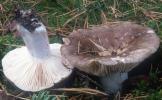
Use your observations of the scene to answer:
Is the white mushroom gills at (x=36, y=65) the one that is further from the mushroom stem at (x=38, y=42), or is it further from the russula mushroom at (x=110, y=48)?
the russula mushroom at (x=110, y=48)

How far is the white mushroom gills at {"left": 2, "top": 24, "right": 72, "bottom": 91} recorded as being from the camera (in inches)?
77.4

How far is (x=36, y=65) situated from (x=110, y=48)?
400mm

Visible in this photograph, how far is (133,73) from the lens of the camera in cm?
214

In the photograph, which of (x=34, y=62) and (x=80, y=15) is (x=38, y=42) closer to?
(x=34, y=62)

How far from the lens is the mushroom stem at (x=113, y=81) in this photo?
6.53 feet

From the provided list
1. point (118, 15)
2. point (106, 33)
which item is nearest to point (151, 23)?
point (118, 15)

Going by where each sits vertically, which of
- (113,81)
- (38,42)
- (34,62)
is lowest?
(113,81)

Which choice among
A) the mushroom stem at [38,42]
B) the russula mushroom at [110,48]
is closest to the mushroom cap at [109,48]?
the russula mushroom at [110,48]

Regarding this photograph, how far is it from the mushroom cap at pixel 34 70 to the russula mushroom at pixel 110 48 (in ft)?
0.35

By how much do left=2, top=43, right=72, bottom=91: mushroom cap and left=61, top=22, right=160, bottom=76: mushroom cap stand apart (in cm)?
14

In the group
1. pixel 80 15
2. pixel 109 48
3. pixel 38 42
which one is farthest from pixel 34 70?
pixel 80 15

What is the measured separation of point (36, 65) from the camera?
2.04 meters

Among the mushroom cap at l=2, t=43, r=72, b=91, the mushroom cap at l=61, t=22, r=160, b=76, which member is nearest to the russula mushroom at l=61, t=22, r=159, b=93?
the mushroom cap at l=61, t=22, r=160, b=76

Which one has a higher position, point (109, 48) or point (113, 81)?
point (109, 48)
